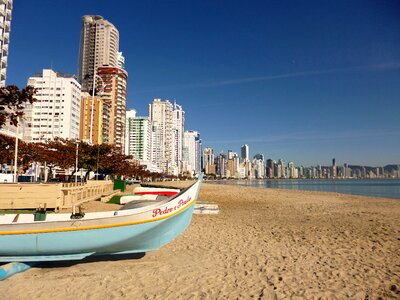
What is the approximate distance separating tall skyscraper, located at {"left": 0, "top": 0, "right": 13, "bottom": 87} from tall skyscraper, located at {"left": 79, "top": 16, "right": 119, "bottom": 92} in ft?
352

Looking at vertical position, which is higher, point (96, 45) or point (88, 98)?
point (96, 45)

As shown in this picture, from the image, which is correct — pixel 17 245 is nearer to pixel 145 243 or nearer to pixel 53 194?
pixel 145 243

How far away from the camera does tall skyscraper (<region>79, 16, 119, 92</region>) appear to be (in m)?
178

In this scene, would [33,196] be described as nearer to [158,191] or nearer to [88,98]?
[158,191]

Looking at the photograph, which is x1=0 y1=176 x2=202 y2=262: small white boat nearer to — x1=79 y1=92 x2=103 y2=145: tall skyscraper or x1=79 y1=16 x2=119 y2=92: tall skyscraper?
x1=79 y1=92 x2=103 y2=145: tall skyscraper

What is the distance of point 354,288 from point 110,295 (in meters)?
5.26

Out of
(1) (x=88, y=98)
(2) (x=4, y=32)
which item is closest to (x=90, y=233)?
(2) (x=4, y=32)

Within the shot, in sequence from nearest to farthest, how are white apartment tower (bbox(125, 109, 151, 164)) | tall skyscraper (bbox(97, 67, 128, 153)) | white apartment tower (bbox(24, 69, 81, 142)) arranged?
1. white apartment tower (bbox(24, 69, 81, 142))
2. tall skyscraper (bbox(97, 67, 128, 153))
3. white apartment tower (bbox(125, 109, 151, 164))

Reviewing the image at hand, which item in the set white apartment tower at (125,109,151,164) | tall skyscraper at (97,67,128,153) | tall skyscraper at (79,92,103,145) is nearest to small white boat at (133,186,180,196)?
tall skyscraper at (79,92,103,145)

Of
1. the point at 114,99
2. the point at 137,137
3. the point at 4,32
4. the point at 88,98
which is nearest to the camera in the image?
the point at 4,32

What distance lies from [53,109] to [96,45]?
268 feet

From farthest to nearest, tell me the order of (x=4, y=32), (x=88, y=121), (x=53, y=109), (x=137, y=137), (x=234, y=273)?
(x=137, y=137)
(x=88, y=121)
(x=53, y=109)
(x=4, y=32)
(x=234, y=273)

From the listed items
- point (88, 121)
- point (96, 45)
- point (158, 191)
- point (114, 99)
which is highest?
point (96, 45)

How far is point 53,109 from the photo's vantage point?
374 feet
